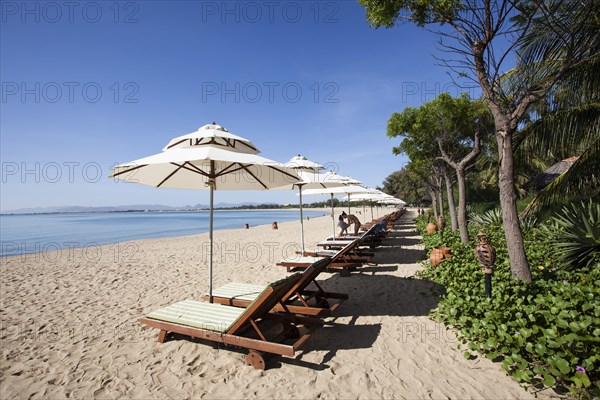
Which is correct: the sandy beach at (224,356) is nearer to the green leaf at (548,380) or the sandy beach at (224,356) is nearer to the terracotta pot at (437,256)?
the green leaf at (548,380)

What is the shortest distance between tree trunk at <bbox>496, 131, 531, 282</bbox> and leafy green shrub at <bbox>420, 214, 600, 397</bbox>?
0.78 ft

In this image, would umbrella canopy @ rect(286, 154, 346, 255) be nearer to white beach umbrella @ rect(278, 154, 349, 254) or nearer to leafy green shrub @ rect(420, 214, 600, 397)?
white beach umbrella @ rect(278, 154, 349, 254)

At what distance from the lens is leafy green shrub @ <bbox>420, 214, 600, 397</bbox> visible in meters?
2.80

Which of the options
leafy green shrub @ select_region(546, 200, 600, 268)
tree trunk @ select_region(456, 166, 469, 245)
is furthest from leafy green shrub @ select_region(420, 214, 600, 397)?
tree trunk @ select_region(456, 166, 469, 245)

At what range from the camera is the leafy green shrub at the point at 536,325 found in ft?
9.20

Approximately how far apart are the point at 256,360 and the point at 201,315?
3.64ft

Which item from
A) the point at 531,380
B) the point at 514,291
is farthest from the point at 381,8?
the point at 531,380

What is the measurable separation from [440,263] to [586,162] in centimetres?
377

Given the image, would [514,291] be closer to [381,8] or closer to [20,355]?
[381,8]

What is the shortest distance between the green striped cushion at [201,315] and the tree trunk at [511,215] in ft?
13.9

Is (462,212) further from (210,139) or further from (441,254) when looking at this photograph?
(210,139)

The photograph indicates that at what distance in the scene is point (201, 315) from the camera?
4.15 metres

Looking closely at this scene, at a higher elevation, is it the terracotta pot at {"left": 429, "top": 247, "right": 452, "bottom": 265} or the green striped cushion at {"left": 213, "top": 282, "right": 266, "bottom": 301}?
the terracotta pot at {"left": 429, "top": 247, "right": 452, "bottom": 265}

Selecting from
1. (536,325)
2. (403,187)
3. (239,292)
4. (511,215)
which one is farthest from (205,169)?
(403,187)
